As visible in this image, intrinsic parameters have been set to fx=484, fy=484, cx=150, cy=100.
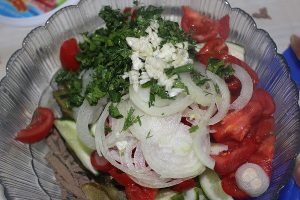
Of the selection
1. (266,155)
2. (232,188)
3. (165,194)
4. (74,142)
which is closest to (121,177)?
(165,194)

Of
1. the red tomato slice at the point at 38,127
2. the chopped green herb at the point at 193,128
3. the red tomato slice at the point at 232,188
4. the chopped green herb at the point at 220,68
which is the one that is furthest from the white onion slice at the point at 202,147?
the red tomato slice at the point at 38,127

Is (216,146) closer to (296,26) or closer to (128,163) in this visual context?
(128,163)

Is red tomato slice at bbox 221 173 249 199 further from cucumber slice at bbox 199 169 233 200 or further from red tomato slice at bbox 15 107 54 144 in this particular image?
red tomato slice at bbox 15 107 54 144

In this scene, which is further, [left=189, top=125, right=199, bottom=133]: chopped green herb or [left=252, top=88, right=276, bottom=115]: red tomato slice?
[left=252, top=88, right=276, bottom=115]: red tomato slice

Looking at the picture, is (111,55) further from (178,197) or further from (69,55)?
(178,197)

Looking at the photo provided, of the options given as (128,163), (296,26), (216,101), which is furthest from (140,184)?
Answer: (296,26)

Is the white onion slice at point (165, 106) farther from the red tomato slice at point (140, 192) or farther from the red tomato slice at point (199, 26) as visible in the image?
the red tomato slice at point (199, 26)

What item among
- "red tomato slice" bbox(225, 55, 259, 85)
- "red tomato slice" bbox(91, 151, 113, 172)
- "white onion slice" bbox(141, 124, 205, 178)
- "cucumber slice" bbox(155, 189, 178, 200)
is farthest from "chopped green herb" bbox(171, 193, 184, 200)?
"red tomato slice" bbox(225, 55, 259, 85)
